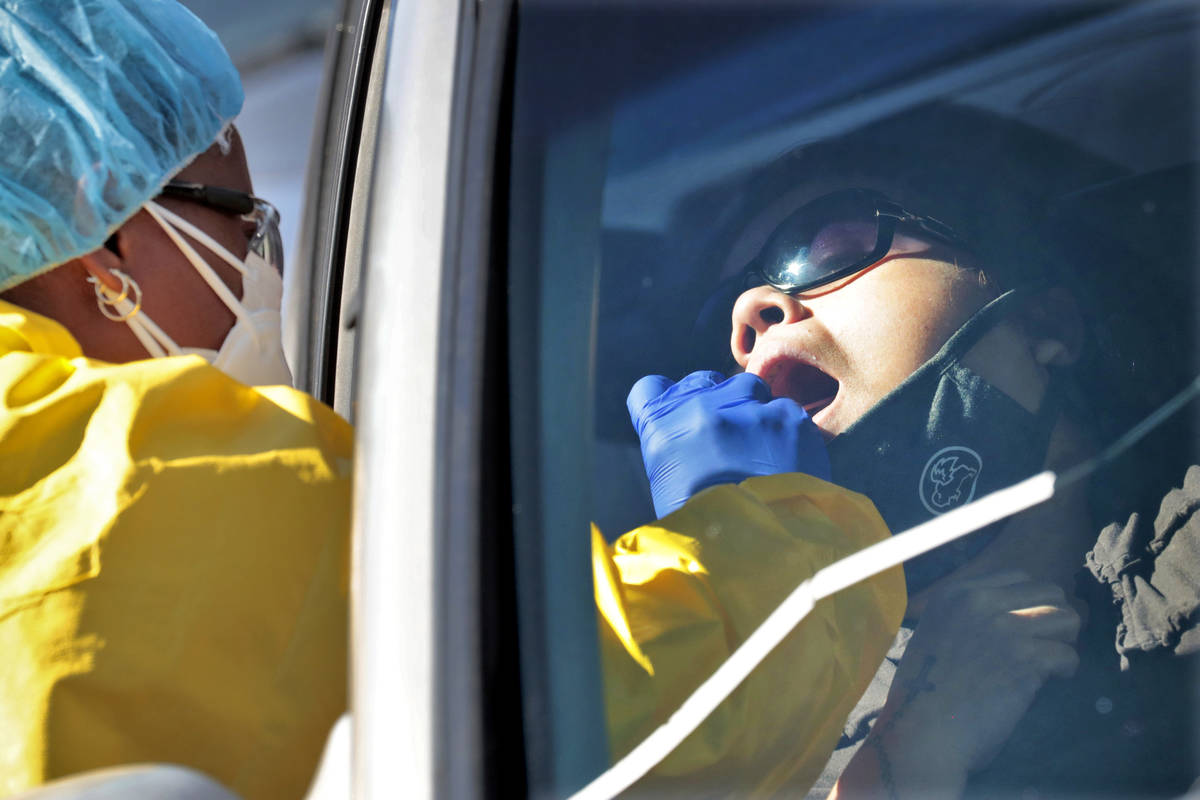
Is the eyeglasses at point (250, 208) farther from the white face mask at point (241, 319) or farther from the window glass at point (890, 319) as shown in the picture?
the window glass at point (890, 319)

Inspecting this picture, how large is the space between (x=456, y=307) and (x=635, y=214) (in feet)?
0.92

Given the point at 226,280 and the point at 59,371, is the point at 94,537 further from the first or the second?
the point at 226,280

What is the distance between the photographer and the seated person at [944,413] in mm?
927

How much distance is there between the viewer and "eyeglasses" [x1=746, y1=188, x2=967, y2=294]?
1163 mm

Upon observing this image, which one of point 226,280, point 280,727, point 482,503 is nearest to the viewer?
point 482,503

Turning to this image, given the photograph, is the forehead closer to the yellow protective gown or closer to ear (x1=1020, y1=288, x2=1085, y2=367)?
→ the yellow protective gown

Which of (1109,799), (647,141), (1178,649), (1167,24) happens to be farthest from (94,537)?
(1167,24)

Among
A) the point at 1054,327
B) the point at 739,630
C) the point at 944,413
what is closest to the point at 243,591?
the point at 739,630

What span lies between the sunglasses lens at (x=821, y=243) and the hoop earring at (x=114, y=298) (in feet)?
2.86

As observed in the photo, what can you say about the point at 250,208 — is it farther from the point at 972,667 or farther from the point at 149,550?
the point at 972,667

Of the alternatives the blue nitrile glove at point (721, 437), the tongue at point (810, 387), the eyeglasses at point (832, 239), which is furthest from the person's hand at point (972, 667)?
the eyeglasses at point (832, 239)

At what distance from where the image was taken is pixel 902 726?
3.12 ft

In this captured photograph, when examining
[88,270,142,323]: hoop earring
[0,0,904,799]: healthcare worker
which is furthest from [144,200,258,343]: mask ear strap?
[0,0,904,799]: healthcare worker

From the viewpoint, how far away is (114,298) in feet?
4.06
